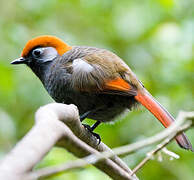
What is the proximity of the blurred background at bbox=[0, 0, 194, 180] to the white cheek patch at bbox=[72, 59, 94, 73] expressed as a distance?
67 cm

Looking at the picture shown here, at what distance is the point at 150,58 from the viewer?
6.56 m

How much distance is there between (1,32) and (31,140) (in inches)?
191

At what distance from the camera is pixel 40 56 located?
4707 millimetres

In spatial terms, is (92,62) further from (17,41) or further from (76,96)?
(17,41)

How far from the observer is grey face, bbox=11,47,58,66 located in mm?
4648

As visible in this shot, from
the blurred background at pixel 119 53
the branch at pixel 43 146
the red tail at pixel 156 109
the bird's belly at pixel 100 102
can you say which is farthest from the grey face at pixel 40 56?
the branch at pixel 43 146

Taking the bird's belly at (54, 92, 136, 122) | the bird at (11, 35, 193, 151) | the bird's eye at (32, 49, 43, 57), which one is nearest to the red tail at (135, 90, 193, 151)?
the bird at (11, 35, 193, 151)

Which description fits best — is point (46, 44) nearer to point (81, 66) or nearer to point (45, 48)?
point (45, 48)

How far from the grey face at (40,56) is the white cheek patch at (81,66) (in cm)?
59

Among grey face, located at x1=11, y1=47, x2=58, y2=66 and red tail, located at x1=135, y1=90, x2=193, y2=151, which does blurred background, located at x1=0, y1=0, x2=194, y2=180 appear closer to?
grey face, located at x1=11, y1=47, x2=58, y2=66

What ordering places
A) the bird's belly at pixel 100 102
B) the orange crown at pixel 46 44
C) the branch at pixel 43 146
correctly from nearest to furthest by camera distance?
the branch at pixel 43 146
the bird's belly at pixel 100 102
the orange crown at pixel 46 44

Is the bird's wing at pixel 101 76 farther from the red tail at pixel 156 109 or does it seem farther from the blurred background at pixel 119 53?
the blurred background at pixel 119 53

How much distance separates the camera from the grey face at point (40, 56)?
183 inches

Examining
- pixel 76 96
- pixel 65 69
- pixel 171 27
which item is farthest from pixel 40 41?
pixel 171 27
